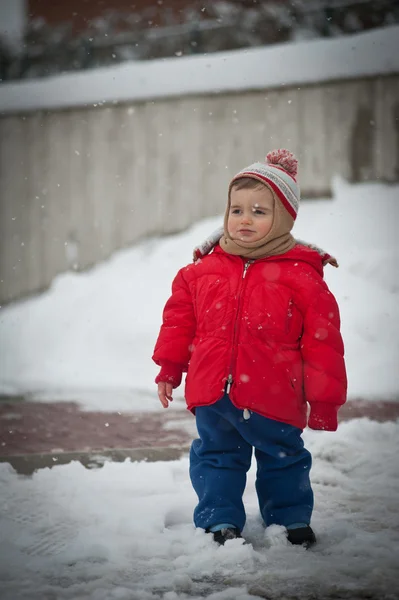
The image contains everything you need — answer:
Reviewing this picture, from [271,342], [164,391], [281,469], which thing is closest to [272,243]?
[271,342]

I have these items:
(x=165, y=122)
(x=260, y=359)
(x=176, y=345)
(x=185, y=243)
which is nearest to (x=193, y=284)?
(x=176, y=345)

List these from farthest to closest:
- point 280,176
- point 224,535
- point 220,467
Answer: point 280,176
point 220,467
point 224,535

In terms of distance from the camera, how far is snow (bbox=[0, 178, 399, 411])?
6.49 meters

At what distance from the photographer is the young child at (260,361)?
2510mm

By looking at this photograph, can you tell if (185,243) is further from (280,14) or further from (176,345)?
(176,345)

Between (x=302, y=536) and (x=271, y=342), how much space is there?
2.26 ft

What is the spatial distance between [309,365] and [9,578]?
1.21 meters

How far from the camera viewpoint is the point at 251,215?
2656mm

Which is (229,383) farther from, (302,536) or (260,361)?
(302,536)

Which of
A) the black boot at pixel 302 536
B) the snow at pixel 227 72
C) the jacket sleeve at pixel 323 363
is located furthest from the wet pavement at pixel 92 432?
the snow at pixel 227 72

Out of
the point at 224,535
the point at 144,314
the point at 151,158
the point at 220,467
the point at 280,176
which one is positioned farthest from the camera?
the point at 151,158

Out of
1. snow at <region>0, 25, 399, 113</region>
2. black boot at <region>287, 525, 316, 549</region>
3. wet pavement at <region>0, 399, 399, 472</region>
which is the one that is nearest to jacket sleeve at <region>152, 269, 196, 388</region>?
black boot at <region>287, 525, 316, 549</region>

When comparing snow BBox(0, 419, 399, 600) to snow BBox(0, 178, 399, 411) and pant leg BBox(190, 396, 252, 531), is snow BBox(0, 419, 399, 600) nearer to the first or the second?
pant leg BBox(190, 396, 252, 531)

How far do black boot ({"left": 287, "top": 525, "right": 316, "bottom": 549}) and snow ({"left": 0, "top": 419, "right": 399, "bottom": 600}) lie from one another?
33 mm
